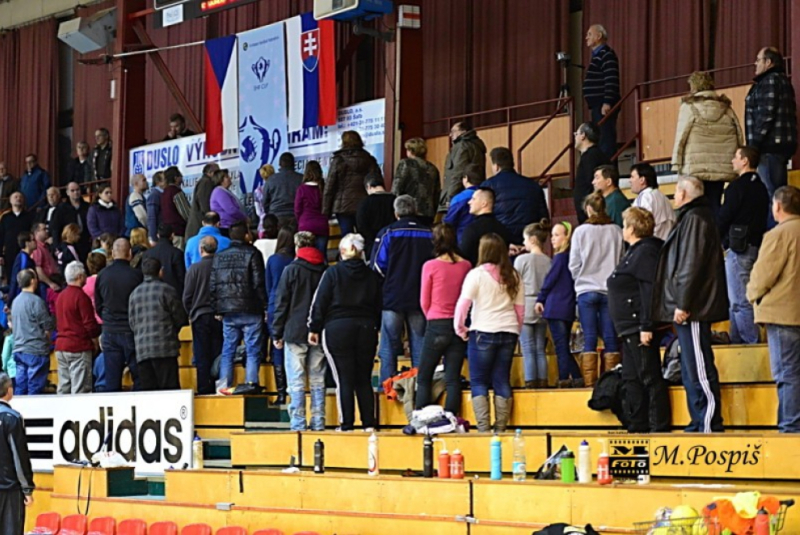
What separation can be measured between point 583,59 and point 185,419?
7489mm

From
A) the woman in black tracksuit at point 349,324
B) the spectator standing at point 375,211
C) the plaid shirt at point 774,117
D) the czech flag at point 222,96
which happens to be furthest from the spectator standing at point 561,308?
the czech flag at point 222,96

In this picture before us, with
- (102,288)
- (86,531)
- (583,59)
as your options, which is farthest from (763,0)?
(86,531)

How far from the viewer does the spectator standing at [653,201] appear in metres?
10.7

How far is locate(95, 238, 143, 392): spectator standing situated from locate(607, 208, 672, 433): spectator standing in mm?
5769

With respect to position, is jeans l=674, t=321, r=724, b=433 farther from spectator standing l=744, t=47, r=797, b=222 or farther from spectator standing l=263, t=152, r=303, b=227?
spectator standing l=263, t=152, r=303, b=227

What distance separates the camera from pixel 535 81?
17844 millimetres

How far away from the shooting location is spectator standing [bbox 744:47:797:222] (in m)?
11.5

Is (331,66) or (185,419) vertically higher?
(331,66)

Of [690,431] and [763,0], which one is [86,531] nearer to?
[690,431]

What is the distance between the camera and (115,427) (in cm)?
1332

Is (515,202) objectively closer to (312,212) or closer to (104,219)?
(312,212)

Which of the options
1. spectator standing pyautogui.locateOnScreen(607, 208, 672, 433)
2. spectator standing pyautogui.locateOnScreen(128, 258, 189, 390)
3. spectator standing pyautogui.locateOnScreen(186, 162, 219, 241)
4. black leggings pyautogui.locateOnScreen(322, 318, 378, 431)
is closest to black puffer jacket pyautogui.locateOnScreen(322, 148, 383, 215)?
spectator standing pyautogui.locateOnScreen(128, 258, 189, 390)

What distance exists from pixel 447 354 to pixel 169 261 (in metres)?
4.67

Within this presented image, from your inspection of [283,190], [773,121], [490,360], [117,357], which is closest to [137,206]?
[283,190]
